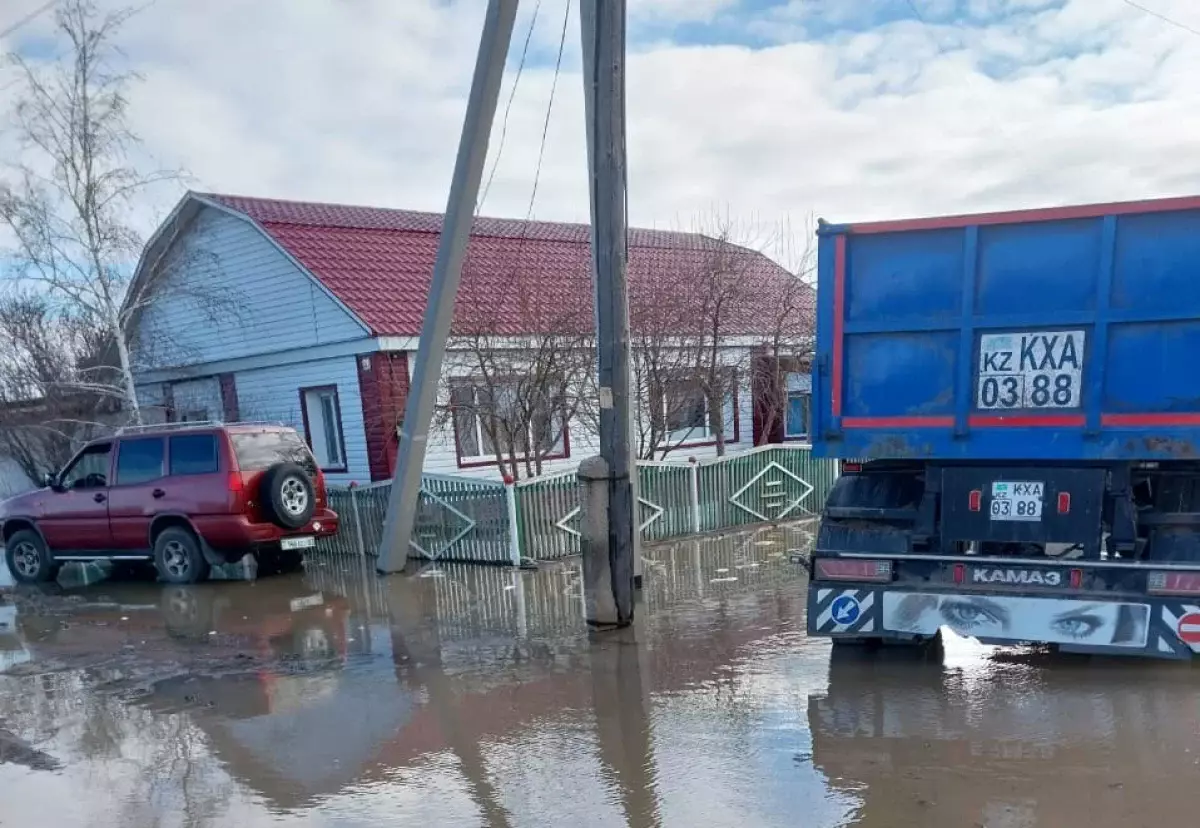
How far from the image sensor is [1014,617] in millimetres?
5344

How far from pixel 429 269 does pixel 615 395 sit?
9.71m

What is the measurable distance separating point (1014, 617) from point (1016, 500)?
0.72m

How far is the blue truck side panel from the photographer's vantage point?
16.4 ft

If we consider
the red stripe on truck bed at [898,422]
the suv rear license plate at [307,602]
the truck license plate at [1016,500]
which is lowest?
the suv rear license plate at [307,602]

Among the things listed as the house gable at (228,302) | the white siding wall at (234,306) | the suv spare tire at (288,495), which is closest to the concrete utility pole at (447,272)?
the suv spare tire at (288,495)

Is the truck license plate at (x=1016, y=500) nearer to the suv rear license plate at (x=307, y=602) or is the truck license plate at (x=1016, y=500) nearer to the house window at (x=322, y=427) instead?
the suv rear license plate at (x=307, y=602)

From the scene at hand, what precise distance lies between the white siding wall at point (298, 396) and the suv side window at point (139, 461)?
3.62 m

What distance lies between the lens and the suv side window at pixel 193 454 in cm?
1040

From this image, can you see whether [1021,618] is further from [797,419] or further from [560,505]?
[797,419]

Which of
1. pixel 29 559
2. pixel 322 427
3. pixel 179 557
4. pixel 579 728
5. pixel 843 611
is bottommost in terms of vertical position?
pixel 29 559

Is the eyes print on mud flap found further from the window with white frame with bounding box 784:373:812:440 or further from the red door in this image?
the window with white frame with bounding box 784:373:812:440

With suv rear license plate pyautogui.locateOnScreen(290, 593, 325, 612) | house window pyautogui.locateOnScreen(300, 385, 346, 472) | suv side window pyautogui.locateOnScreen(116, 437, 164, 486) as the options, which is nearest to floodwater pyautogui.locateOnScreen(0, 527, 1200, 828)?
suv rear license plate pyautogui.locateOnScreen(290, 593, 325, 612)

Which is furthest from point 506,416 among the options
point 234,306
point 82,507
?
point 234,306

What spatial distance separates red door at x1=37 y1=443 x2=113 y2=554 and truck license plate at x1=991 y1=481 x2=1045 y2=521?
10.5m
